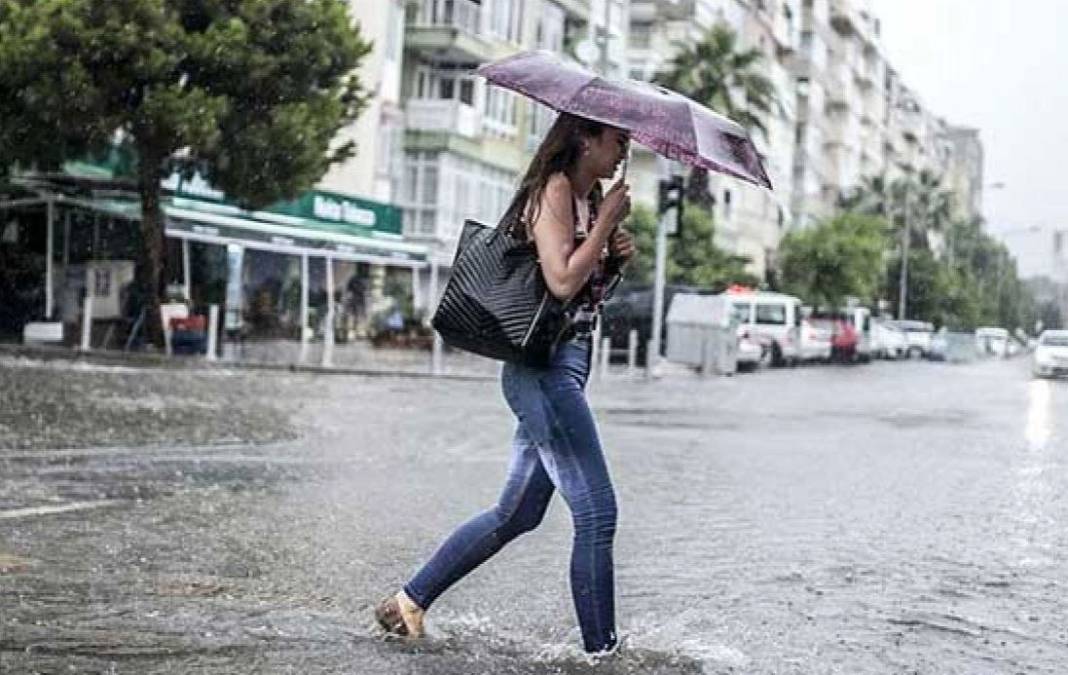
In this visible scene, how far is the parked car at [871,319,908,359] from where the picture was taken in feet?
212

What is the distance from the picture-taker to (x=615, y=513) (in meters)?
4.96

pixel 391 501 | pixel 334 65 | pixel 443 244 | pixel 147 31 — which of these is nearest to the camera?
pixel 391 501

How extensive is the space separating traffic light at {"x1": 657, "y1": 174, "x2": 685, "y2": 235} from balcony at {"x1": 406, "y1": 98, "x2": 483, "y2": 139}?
14923 mm

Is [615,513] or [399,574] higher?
[615,513]

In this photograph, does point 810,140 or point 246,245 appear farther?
point 810,140

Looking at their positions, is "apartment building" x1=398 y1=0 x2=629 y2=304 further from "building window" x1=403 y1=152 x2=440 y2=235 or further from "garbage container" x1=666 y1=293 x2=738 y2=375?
"garbage container" x1=666 y1=293 x2=738 y2=375

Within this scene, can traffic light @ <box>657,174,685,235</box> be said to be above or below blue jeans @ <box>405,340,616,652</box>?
above

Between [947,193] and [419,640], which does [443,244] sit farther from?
[947,193]

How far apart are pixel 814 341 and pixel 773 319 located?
4.23m

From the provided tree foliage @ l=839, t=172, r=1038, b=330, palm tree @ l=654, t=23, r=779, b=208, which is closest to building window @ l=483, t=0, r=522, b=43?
palm tree @ l=654, t=23, r=779, b=208

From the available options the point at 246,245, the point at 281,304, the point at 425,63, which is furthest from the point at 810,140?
the point at 246,245

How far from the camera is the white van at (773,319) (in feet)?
151

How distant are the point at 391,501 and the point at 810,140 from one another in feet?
288

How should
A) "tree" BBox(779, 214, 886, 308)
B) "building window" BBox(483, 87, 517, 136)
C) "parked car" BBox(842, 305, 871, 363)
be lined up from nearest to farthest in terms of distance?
"building window" BBox(483, 87, 517, 136)
"parked car" BBox(842, 305, 871, 363)
"tree" BBox(779, 214, 886, 308)
